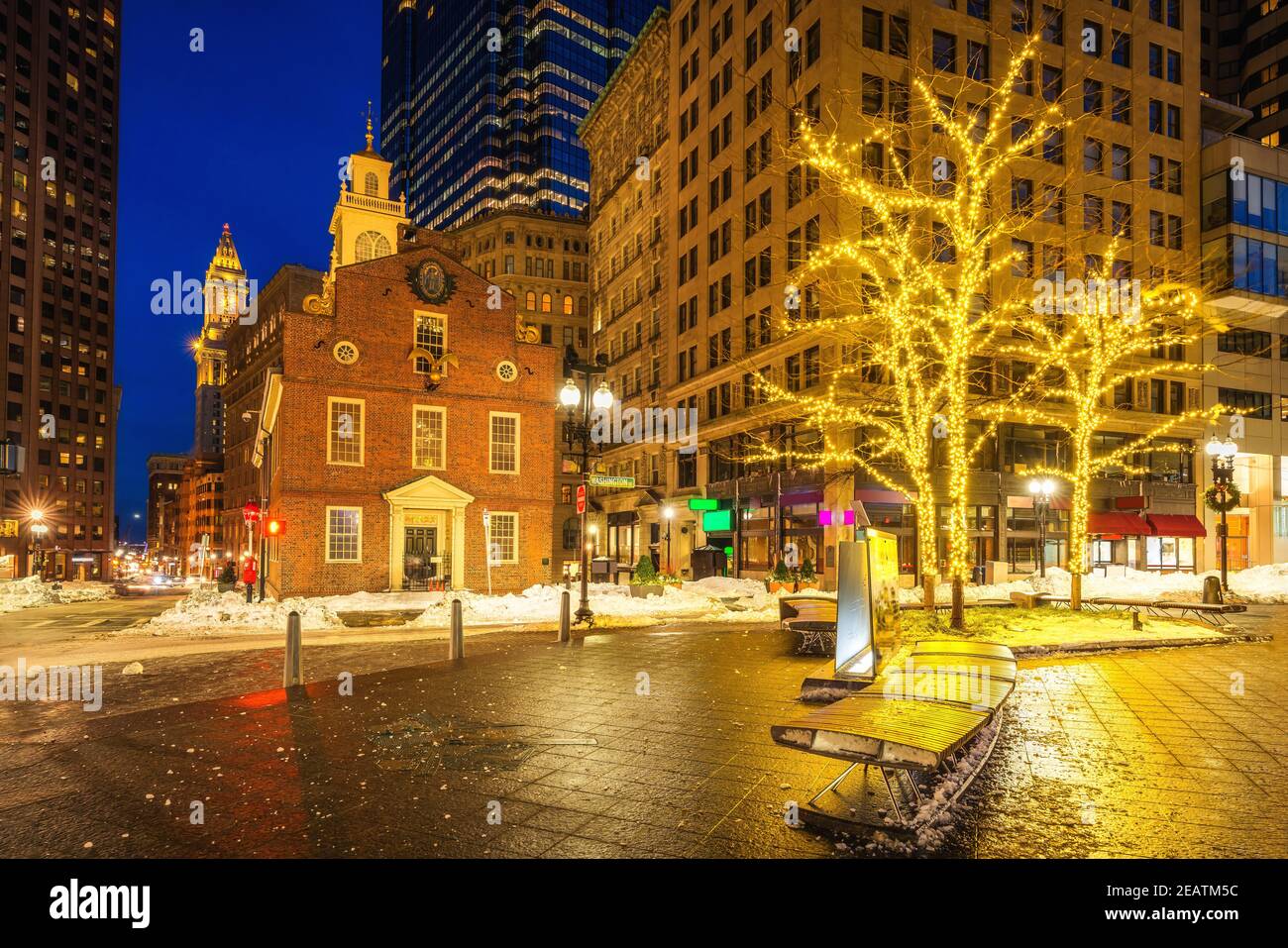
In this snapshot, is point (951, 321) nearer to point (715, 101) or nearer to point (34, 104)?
point (715, 101)

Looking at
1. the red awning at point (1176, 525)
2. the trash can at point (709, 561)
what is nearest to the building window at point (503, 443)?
the trash can at point (709, 561)

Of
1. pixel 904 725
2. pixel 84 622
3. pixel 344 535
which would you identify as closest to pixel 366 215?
pixel 344 535

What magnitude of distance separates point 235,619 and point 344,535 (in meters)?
10.6

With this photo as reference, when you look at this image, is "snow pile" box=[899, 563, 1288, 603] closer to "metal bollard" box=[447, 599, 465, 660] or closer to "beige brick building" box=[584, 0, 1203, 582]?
"beige brick building" box=[584, 0, 1203, 582]

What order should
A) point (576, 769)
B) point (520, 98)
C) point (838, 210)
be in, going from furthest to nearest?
1. point (520, 98)
2. point (838, 210)
3. point (576, 769)

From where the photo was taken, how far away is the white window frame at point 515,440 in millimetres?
34188

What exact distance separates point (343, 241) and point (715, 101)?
2404 centimetres

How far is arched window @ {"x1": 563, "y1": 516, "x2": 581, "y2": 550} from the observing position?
7544cm

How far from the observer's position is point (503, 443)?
34594 millimetres

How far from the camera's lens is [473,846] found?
16.6 feet

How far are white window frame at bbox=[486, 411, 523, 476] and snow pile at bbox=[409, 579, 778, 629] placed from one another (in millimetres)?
8368

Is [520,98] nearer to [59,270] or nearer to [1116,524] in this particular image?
[59,270]

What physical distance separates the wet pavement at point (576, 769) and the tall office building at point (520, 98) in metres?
118

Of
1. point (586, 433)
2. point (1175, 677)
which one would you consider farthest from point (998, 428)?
point (1175, 677)
